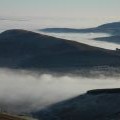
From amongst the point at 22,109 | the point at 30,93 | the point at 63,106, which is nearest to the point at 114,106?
the point at 63,106

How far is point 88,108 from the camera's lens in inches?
4899

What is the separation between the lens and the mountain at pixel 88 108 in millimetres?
118012

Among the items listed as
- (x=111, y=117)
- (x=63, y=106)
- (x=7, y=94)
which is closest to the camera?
(x=111, y=117)

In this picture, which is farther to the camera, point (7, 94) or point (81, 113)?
point (7, 94)

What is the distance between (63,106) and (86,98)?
744cm

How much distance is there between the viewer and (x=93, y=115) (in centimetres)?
11850

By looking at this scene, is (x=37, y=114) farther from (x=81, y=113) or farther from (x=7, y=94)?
(x=7, y=94)

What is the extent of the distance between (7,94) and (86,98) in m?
39.1

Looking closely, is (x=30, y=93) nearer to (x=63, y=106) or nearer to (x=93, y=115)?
(x=63, y=106)

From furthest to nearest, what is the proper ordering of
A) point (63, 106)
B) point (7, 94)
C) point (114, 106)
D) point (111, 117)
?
point (7, 94), point (63, 106), point (114, 106), point (111, 117)

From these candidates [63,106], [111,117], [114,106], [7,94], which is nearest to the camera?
[111,117]

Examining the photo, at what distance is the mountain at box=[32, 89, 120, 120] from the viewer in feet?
387

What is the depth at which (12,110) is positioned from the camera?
429 feet

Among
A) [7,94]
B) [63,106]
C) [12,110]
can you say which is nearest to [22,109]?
[12,110]
